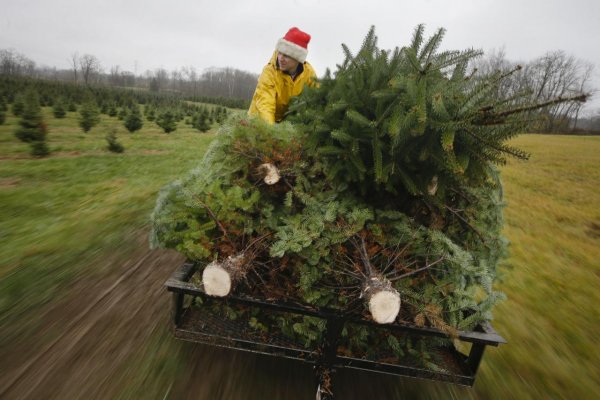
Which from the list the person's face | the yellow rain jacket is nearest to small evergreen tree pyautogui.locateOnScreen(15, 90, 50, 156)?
the yellow rain jacket

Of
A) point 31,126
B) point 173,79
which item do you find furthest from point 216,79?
point 31,126

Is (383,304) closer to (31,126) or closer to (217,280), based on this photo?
(217,280)

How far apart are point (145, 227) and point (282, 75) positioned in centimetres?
298

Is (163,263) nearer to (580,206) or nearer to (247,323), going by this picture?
(247,323)

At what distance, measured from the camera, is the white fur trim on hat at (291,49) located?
414 cm

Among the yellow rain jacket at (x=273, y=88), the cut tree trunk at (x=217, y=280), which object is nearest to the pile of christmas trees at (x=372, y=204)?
the cut tree trunk at (x=217, y=280)

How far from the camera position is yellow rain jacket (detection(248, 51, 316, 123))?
13.9 feet

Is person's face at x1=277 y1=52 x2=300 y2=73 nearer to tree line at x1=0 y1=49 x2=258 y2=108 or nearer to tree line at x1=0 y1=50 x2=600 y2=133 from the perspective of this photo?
tree line at x1=0 y1=50 x2=600 y2=133

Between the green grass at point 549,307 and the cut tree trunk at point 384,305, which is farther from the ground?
the cut tree trunk at point 384,305

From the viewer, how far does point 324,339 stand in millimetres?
1883

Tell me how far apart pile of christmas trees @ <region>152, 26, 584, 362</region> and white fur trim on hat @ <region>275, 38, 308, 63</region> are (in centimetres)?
182

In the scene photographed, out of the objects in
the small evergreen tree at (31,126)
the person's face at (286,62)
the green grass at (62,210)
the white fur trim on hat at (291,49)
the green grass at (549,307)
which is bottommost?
the green grass at (62,210)

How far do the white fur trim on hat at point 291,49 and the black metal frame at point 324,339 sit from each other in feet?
10.6

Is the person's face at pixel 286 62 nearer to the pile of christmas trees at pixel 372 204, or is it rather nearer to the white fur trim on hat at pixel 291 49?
the white fur trim on hat at pixel 291 49
